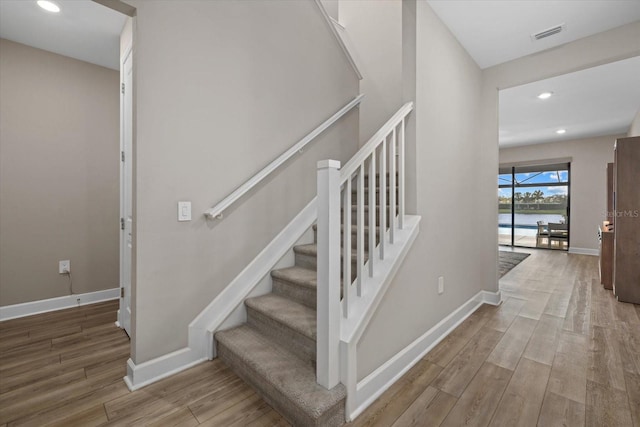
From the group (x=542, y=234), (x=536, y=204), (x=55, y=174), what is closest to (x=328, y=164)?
(x=55, y=174)

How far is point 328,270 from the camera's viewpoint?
140 cm

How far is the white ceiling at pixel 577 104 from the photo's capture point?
11.8 ft

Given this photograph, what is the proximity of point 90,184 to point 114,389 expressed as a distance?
242cm

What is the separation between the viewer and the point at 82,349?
6.94 ft

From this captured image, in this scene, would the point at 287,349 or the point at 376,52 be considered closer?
the point at 287,349

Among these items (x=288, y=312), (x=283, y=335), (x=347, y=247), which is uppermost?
(x=347, y=247)

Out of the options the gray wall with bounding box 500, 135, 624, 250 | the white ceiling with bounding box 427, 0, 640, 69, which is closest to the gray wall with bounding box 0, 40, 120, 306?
the white ceiling with bounding box 427, 0, 640, 69

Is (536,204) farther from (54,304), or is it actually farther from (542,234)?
(54,304)

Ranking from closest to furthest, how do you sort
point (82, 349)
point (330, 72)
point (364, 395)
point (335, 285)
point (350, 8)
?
point (335, 285) < point (364, 395) < point (82, 349) < point (330, 72) < point (350, 8)

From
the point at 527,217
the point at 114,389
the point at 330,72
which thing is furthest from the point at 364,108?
the point at 527,217

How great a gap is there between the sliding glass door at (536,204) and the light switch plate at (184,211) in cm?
774

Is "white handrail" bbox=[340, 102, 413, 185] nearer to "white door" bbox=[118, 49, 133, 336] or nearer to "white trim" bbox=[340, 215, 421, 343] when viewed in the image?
"white trim" bbox=[340, 215, 421, 343]

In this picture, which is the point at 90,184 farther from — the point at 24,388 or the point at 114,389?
the point at 114,389

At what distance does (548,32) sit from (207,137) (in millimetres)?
3028
